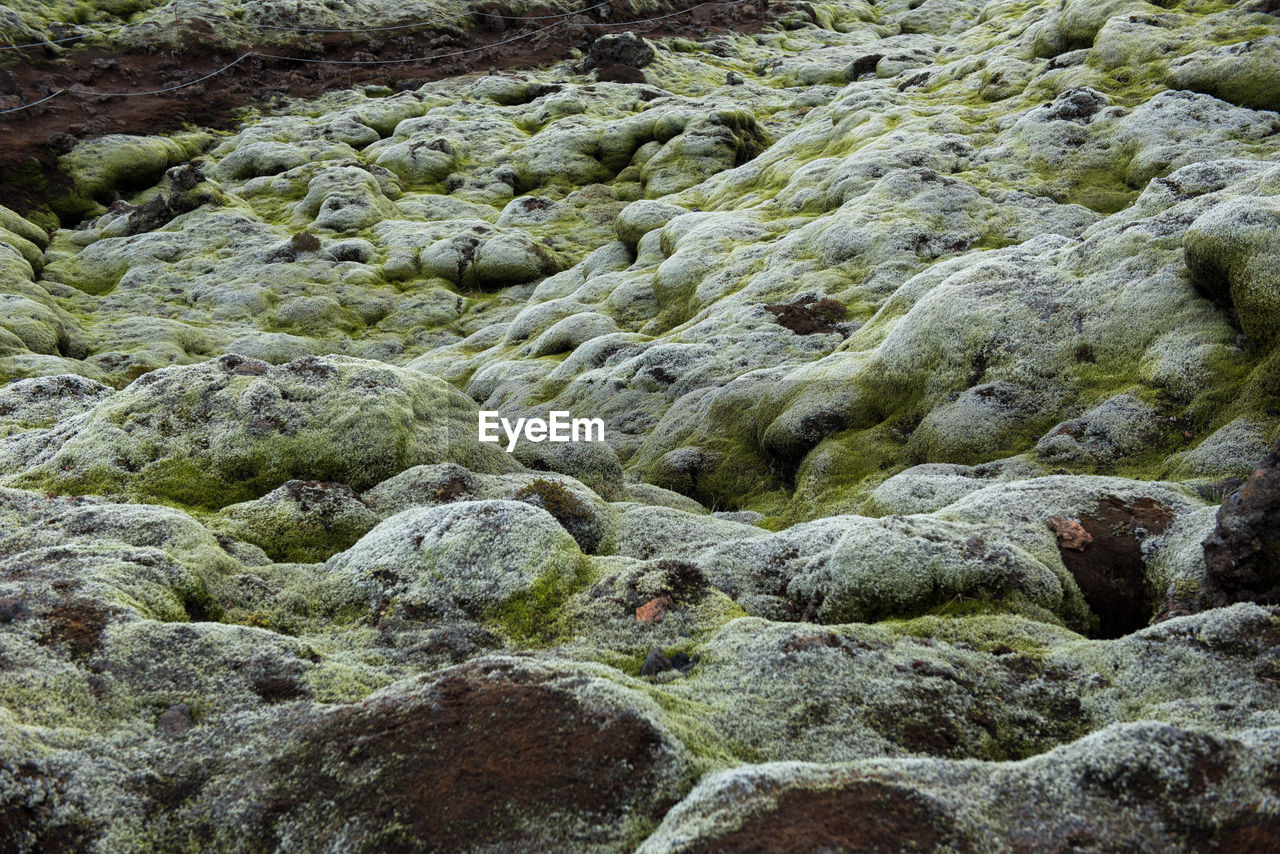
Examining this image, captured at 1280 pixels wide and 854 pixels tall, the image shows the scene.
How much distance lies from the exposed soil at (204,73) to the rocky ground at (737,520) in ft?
62.2

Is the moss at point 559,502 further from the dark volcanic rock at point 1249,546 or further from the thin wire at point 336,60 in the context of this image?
the thin wire at point 336,60

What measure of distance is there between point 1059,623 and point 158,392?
1759cm

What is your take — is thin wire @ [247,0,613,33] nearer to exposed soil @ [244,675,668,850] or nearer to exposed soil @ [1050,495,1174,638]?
exposed soil @ [1050,495,1174,638]

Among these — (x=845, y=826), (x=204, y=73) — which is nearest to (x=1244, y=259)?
(x=845, y=826)

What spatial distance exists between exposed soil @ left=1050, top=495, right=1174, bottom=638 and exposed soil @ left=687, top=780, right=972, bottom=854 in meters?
7.00

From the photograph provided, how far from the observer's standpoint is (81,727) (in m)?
7.16

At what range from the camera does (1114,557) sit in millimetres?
11719

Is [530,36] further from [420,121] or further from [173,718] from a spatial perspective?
[173,718]

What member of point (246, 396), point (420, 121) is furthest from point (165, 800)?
point (420, 121)

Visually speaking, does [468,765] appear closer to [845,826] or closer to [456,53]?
[845,826]

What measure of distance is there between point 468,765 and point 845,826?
3081 mm

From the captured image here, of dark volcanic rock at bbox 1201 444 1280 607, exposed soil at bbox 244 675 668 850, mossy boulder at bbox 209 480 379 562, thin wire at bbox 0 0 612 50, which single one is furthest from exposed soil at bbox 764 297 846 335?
thin wire at bbox 0 0 612 50

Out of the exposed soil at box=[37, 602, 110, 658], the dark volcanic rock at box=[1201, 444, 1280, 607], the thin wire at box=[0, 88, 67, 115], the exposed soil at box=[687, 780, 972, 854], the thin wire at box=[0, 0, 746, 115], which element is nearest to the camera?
the exposed soil at box=[687, 780, 972, 854]

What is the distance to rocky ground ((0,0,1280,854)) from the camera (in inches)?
250
